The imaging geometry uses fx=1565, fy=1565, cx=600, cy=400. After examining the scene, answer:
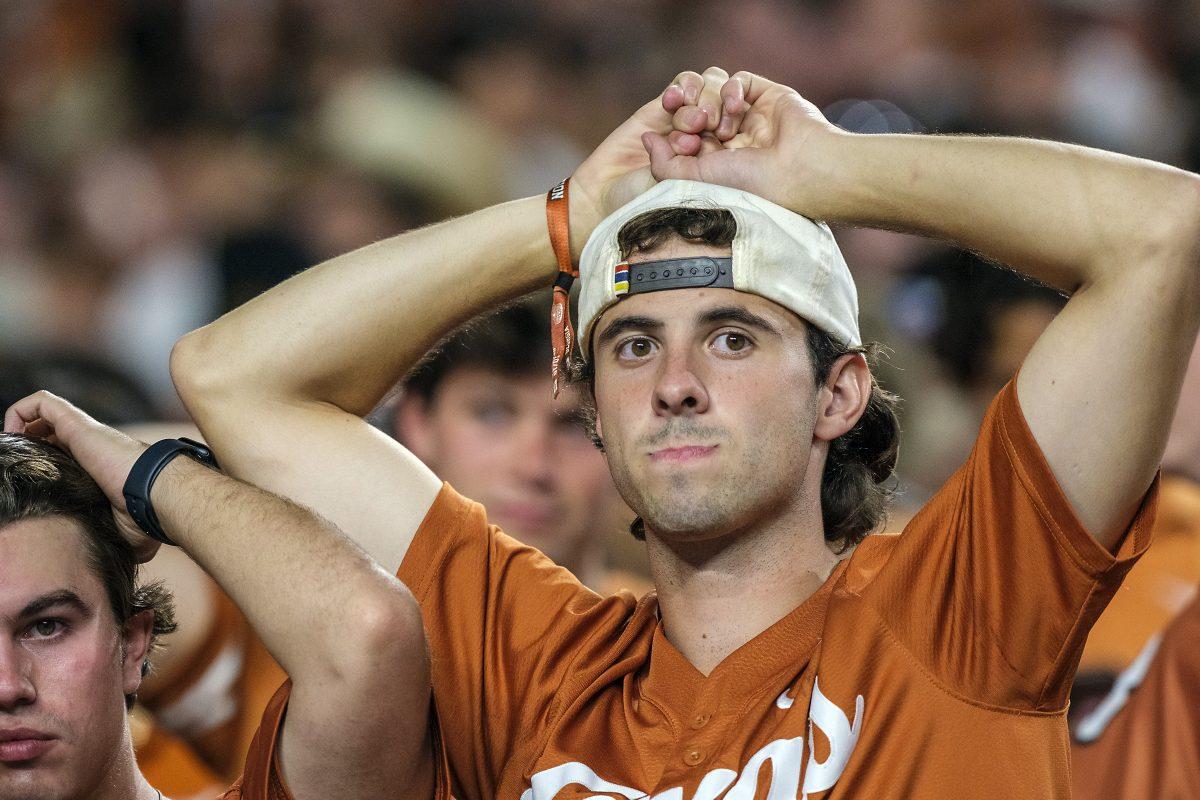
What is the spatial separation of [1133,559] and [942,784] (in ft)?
1.29

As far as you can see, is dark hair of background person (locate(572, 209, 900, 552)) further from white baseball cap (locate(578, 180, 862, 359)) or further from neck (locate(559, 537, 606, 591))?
neck (locate(559, 537, 606, 591))

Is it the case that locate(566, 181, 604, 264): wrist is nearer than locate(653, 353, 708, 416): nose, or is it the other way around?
locate(653, 353, 708, 416): nose

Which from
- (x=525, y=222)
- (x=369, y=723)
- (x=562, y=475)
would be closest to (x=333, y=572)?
(x=369, y=723)

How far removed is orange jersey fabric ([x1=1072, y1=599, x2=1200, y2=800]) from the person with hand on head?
1.61 m

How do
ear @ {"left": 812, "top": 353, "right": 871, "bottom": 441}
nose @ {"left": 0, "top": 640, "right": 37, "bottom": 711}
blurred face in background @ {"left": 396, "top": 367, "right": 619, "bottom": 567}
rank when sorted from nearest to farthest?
nose @ {"left": 0, "top": 640, "right": 37, "bottom": 711}, ear @ {"left": 812, "top": 353, "right": 871, "bottom": 441}, blurred face in background @ {"left": 396, "top": 367, "right": 619, "bottom": 567}

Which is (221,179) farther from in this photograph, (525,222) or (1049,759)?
(1049,759)

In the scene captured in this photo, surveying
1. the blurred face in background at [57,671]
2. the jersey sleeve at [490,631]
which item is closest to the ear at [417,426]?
the jersey sleeve at [490,631]

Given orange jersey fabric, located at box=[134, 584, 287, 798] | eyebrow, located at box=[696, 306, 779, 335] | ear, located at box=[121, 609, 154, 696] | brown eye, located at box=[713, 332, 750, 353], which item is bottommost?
orange jersey fabric, located at box=[134, 584, 287, 798]

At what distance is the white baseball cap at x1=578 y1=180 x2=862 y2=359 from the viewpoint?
2.38 meters

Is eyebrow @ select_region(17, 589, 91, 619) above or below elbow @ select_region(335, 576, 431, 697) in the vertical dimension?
below

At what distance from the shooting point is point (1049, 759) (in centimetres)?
212

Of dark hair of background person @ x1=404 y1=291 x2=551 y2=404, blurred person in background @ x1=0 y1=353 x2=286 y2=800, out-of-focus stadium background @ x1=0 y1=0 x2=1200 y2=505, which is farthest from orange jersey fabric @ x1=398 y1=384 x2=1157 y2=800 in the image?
out-of-focus stadium background @ x1=0 y1=0 x2=1200 y2=505

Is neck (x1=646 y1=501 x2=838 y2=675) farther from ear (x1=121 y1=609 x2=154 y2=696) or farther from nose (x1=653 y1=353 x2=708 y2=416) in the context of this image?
ear (x1=121 y1=609 x2=154 y2=696)

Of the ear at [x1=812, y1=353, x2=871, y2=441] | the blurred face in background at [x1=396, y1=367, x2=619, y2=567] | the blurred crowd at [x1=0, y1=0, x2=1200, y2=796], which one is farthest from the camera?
the blurred crowd at [x1=0, y1=0, x2=1200, y2=796]
